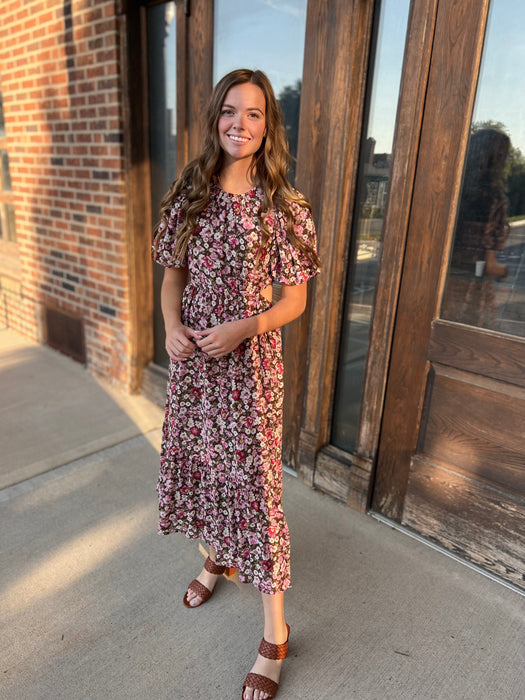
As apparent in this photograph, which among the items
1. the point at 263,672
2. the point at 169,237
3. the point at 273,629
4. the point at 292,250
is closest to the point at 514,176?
the point at 292,250

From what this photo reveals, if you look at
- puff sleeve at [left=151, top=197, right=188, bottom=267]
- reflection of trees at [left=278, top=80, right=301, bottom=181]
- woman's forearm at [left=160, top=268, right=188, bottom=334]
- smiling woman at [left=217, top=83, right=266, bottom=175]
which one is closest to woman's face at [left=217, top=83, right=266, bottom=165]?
smiling woman at [left=217, top=83, right=266, bottom=175]

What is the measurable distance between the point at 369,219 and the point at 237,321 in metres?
1.02

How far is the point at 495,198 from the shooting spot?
6.05ft

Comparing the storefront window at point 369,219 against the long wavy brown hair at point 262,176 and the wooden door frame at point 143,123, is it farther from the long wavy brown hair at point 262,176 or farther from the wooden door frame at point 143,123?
the wooden door frame at point 143,123

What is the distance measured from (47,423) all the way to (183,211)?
209 centimetres

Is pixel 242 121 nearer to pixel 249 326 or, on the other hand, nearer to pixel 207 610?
pixel 249 326

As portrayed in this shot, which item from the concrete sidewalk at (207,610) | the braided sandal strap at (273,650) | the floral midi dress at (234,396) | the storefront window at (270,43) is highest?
the storefront window at (270,43)

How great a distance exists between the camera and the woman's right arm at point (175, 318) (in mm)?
1521

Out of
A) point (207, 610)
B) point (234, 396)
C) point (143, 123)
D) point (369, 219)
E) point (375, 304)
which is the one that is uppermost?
point (143, 123)

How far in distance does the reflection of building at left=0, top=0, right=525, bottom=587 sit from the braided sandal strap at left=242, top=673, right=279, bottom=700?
99cm

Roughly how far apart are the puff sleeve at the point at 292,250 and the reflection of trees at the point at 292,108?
1007mm

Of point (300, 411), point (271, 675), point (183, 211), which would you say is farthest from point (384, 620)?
point (183, 211)

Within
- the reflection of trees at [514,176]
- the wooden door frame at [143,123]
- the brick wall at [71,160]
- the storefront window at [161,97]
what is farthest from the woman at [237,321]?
the brick wall at [71,160]

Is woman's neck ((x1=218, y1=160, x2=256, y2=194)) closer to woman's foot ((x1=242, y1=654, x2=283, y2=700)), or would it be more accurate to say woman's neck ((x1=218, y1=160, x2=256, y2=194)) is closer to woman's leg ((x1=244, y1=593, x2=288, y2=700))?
woman's leg ((x1=244, y1=593, x2=288, y2=700))
